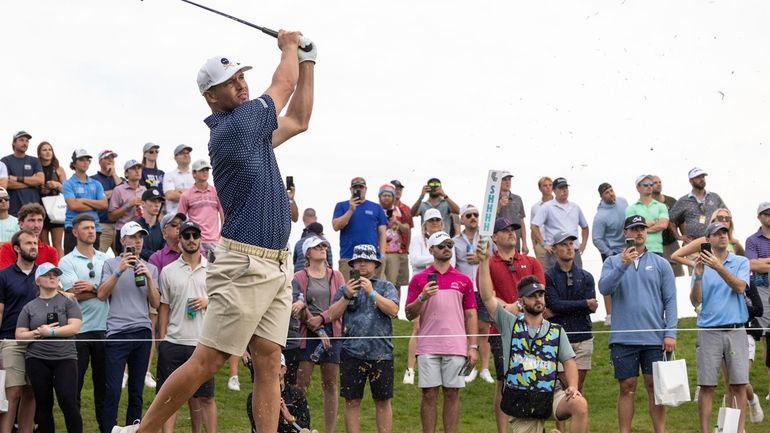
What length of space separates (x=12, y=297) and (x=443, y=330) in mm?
4346

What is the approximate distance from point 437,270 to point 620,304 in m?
1.94

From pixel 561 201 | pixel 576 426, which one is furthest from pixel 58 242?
pixel 576 426

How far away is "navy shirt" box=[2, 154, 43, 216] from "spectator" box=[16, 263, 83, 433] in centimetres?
406

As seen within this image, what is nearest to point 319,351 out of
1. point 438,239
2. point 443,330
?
point 443,330

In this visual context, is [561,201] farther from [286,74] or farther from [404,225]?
[286,74]

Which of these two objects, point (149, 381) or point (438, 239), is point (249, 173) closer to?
point (438, 239)

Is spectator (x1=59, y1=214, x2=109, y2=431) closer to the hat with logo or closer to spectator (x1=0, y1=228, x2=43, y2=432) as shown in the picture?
spectator (x1=0, y1=228, x2=43, y2=432)

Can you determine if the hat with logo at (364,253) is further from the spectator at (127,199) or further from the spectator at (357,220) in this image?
the spectator at (127,199)

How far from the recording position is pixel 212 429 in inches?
482

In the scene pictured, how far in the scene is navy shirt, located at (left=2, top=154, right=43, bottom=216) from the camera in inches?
620

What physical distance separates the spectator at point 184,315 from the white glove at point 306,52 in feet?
16.8

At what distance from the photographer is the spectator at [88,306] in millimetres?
12477

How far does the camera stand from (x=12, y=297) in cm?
1219

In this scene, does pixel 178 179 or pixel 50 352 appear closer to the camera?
pixel 50 352
